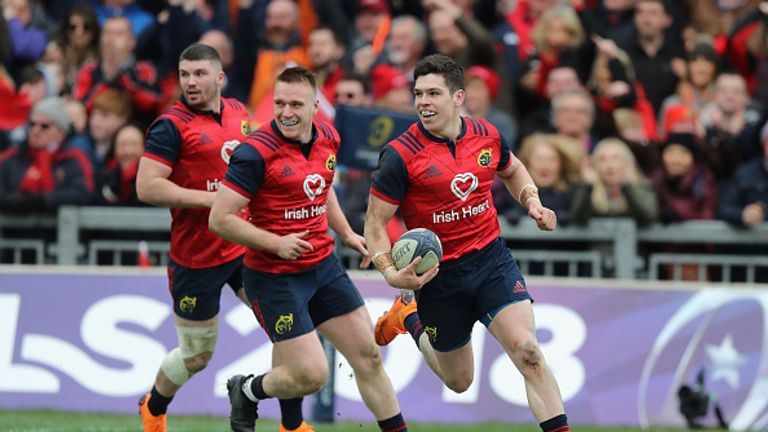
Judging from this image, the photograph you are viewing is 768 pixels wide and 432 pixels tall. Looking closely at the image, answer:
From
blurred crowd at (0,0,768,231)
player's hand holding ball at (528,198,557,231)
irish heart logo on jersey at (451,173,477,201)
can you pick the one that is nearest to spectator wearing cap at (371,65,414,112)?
blurred crowd at (0,0,768,231)

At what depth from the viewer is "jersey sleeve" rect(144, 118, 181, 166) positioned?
419 inches

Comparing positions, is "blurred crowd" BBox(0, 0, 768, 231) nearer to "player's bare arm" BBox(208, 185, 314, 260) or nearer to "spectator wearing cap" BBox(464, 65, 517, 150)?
"spectator wearing cap" BBox(464, 65, 517, 150)

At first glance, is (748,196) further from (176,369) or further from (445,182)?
(176,369)

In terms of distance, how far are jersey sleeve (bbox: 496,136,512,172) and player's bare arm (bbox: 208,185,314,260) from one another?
1.39 metres

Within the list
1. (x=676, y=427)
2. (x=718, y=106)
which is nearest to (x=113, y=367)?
(x=676, y=427)

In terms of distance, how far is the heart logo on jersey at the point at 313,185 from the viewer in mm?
10109

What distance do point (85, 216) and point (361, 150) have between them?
9.01 ft

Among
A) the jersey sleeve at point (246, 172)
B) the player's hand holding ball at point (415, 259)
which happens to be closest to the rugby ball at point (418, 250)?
the player's hand holding ball at point (415, 259)

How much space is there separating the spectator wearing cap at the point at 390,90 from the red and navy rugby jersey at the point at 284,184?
4.08m

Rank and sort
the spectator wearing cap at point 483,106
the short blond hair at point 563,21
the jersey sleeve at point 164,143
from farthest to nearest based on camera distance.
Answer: the short blond hair at point 563,21, the spectator wearing cap at point 483,106, the jersey sleeve at point 164,143

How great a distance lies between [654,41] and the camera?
52.3 feet

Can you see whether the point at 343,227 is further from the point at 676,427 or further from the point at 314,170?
the point at 676,427

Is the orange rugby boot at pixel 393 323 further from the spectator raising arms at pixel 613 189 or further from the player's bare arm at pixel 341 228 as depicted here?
the spectator raising arms at pixel 613 189

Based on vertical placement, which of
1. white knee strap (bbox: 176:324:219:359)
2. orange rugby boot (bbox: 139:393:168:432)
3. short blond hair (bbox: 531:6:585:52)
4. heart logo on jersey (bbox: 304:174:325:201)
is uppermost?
short blond hair (bbox: 531:6:585:52)
